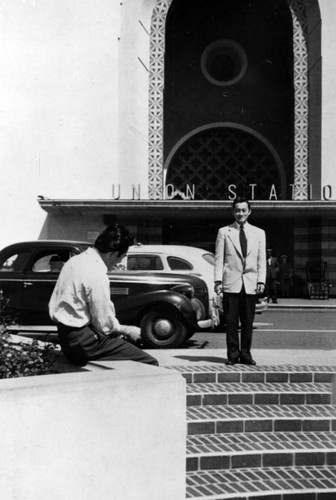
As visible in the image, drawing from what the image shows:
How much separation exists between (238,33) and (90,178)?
9.25 m

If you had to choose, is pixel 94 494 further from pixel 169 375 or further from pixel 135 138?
pixel 135 138

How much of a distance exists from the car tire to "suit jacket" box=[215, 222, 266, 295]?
2887 millimetres

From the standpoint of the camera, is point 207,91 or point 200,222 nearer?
point 200,222

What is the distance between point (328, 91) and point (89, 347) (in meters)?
21.6

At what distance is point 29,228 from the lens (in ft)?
80.8

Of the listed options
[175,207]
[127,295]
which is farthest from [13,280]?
[175,207]

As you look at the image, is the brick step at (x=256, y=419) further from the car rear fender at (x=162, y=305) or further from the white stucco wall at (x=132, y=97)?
the white stucco wall at (x=132, y=97)

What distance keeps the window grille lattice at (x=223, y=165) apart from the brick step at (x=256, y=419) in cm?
2113

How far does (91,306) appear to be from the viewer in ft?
16.7

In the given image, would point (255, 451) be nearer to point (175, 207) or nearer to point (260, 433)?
point (260, 433)

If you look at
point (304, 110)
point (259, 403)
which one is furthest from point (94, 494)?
point (304, 110)

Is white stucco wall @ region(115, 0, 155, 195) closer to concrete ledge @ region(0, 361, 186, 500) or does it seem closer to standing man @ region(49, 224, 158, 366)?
standing man @ region(49, 224, 158, 366)

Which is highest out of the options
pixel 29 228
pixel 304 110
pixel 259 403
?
pixel 304 110

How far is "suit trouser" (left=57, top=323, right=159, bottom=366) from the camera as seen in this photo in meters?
5.06
